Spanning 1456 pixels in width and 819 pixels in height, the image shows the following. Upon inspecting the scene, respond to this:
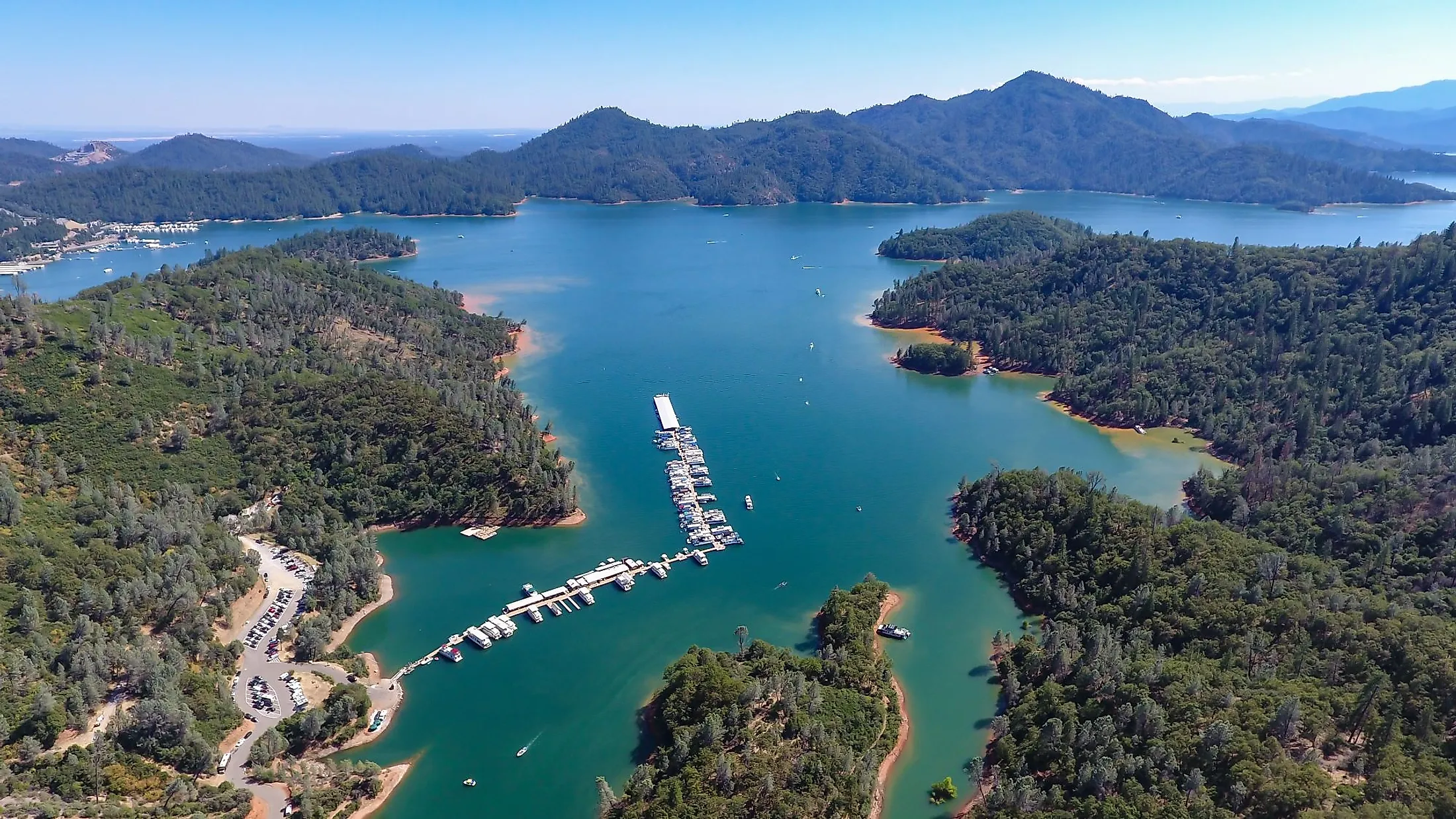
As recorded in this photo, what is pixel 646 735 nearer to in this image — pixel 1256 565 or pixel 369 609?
pixel 369 609

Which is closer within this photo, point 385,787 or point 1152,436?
point 385,787

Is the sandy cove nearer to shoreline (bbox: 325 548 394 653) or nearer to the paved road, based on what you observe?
the paved road

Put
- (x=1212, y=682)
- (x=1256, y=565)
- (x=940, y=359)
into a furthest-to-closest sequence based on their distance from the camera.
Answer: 1. (x=940, y=359)
2. (x=1256, y=565)
3. (x=1212, y=682)

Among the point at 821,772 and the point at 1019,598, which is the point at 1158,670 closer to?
the point at 1019,598

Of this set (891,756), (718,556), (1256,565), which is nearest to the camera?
(891,756)

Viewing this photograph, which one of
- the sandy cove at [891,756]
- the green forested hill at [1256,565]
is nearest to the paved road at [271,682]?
the sandy cove at [891,756]

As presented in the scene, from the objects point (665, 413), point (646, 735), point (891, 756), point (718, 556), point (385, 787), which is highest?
point (665, 413)

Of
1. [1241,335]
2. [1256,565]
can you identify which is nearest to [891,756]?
[1256,565]
